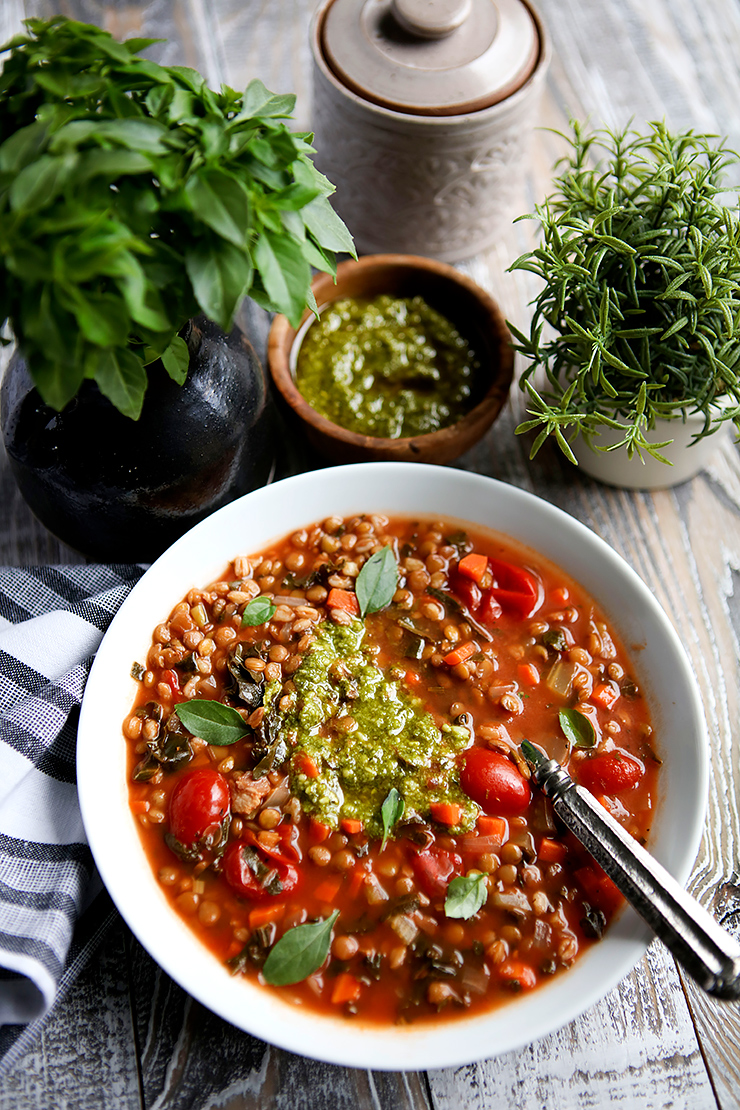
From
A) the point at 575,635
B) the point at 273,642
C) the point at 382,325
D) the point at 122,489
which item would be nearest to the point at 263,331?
the point at 382,325

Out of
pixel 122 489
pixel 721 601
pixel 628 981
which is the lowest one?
pixel 628 981

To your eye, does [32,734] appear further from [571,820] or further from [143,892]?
[571,820]

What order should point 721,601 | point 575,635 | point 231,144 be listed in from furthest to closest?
point 721,601 → point 575,635 → point 231,144

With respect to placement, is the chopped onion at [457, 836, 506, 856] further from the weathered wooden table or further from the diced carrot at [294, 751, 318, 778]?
the weathered wooden table

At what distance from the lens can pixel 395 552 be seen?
2773 millimetres

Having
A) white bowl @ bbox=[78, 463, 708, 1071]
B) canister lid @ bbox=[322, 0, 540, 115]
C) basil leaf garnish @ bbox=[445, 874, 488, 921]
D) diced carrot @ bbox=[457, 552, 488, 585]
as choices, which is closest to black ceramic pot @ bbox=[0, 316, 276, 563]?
white bowl @ bbox=[78, 463, 708, 1071]

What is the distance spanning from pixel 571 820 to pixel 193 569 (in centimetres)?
126

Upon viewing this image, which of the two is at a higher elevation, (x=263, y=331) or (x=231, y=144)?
(x=231, y=144)

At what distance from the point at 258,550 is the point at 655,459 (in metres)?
1.38

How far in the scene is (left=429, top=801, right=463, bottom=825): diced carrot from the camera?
227 cm

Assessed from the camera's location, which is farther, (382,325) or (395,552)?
(382,325)

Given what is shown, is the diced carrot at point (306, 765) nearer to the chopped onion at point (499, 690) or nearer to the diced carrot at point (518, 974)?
the chopped onion at point (499, 690)

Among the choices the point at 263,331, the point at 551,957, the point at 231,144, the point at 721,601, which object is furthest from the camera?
the point at 263,331

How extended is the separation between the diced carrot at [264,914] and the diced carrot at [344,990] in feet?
0.68
